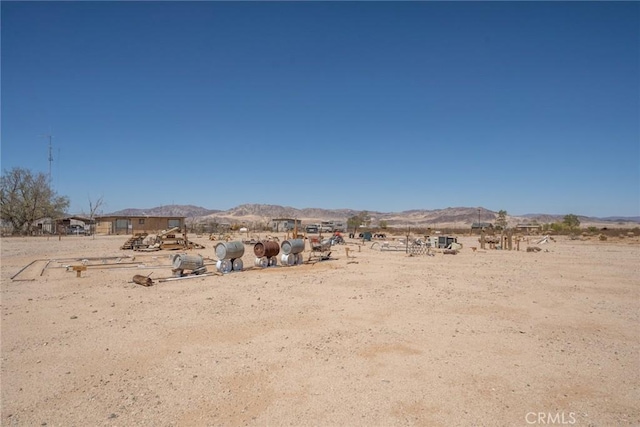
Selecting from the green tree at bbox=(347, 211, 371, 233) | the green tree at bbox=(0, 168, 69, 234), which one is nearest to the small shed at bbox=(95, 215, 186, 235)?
the green tree at bbox=(0, 168, 69, 234)

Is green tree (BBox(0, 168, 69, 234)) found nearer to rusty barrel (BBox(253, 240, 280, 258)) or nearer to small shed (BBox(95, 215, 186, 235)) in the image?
small shed (BBox(95, 215, 186, 235))

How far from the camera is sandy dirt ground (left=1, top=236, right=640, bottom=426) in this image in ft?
15.8

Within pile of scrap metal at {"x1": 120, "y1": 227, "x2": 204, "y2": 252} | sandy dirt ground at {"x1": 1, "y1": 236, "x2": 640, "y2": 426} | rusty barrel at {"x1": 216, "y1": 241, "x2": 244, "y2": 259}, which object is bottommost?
sandy dirt ground at {"x1": 1, "y1": 236, "x2": 640, "y2": 426}

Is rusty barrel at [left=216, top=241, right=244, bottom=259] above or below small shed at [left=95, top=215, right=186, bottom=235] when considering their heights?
below

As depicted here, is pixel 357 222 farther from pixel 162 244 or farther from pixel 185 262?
pixel 185 262

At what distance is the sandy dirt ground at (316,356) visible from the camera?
4.81 metres

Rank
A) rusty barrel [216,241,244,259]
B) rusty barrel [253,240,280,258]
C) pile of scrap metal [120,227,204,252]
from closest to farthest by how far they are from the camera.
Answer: rusty barrel [216,241,244,259], rusty barrel [253,240,280,258], pile of scrap metal [120,227,204,252]

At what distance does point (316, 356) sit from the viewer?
21.6ft

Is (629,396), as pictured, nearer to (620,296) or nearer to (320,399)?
(320,399)

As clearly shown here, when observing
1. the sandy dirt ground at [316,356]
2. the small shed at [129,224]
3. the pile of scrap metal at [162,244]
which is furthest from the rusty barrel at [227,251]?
the small shed at [129,224]

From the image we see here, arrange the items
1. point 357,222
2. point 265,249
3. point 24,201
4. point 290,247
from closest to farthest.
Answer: point 265,249
point 290,247
point 24,201
point 357,222

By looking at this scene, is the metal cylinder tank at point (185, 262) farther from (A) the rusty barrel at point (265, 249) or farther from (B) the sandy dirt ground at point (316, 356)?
(A) the rusty barrel at point (265, 249)

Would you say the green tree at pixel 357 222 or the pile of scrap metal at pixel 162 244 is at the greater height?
the green tree at pixel 357 222

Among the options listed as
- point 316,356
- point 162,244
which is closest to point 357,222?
point 162,244
